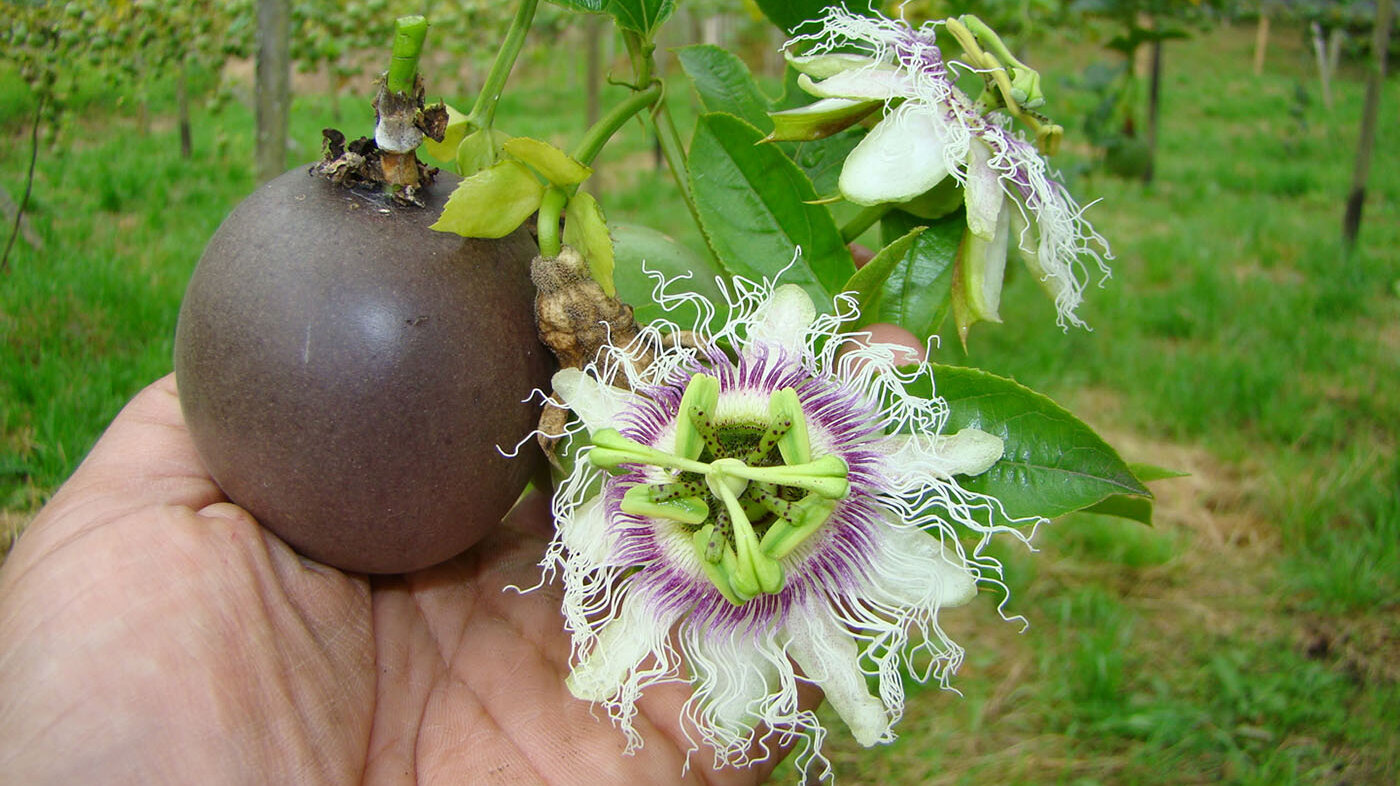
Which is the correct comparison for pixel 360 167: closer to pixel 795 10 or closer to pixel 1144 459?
pixel 795 10

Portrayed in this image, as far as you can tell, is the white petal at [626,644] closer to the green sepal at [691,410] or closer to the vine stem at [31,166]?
the green sepal at [691,410]

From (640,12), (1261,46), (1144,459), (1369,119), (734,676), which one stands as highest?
(640,12)

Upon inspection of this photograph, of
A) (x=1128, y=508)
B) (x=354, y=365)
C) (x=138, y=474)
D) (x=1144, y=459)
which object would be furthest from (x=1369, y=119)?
(x=138, y=474)

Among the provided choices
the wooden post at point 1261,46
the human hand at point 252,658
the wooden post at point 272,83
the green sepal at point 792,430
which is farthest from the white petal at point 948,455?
the wooden post at point 1261,46

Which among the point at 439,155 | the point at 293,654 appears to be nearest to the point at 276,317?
the point at 439,155

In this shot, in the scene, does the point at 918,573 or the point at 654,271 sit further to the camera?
the point at 654,271

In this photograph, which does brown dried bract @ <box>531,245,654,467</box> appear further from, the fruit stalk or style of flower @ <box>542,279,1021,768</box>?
the fruit stalk
